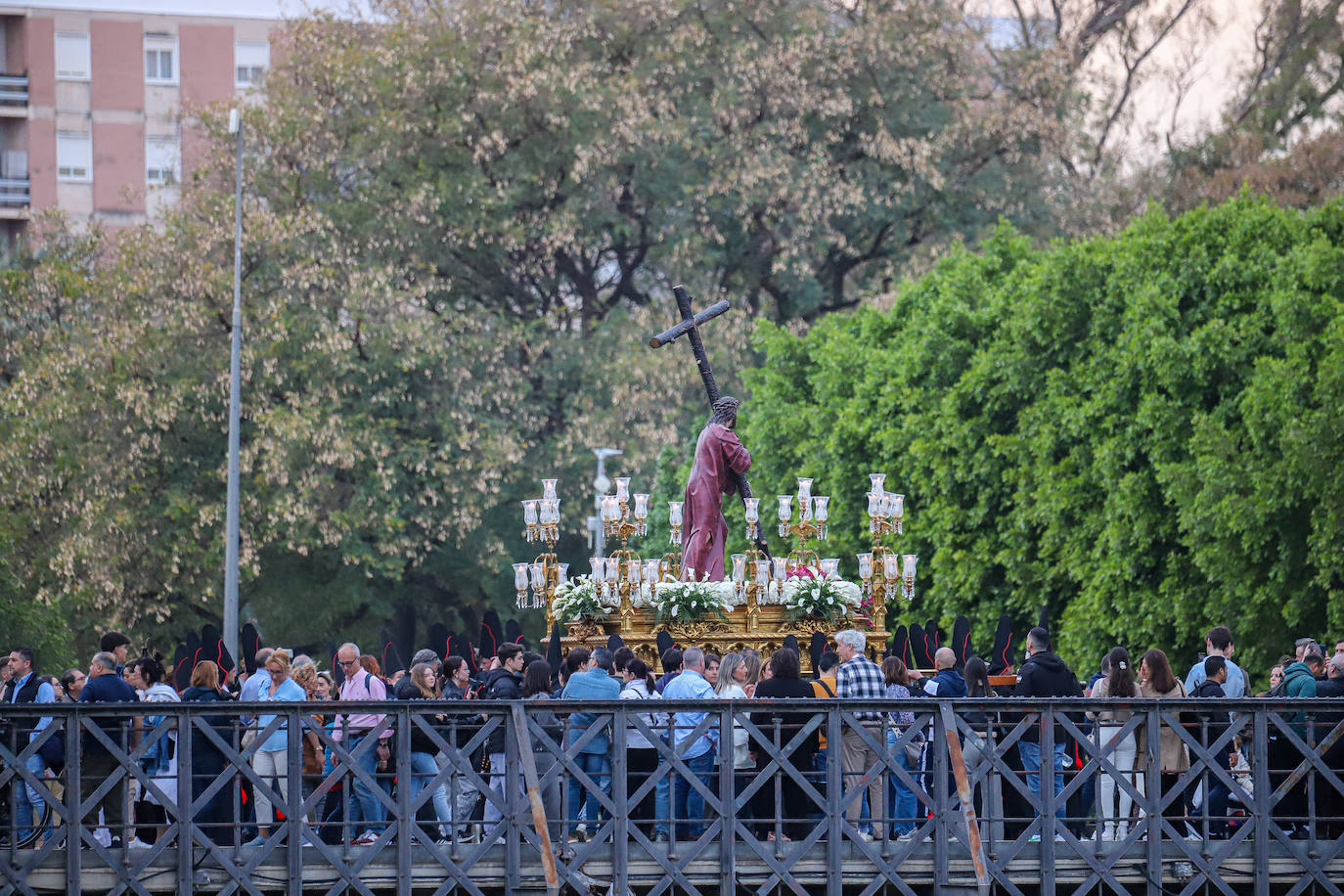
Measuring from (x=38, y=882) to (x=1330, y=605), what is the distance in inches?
641

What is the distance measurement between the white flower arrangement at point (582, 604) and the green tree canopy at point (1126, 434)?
30.7ft

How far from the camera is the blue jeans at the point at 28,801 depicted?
1430 centimetres

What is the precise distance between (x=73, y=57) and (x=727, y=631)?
45.7 meters

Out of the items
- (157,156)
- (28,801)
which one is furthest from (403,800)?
(157,156)

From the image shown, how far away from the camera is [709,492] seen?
2159 centimetres

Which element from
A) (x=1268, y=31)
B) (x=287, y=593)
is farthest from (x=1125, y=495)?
(x=1268, y=31)

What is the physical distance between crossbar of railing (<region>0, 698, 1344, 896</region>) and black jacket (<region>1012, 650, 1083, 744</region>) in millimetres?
259

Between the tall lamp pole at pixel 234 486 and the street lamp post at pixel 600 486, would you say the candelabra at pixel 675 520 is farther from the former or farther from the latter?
the street lamp post at pixel 600 486

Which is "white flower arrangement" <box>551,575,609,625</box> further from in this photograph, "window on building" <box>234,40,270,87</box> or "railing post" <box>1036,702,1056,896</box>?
"window on building" <box>234,40,270,87</box>

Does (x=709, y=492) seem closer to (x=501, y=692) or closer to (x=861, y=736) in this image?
(x=501, y=692)

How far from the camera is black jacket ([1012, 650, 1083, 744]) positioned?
1459cm

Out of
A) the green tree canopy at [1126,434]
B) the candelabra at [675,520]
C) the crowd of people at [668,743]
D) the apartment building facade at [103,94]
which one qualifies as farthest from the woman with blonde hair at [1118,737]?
the apartment building facade at [103,94]

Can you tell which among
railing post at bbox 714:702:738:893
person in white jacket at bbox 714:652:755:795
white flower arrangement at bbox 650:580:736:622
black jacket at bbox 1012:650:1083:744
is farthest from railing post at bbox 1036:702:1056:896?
white flower arrangement at bbox 650:580:736:622

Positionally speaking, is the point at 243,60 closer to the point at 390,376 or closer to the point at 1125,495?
the point at 390,376
